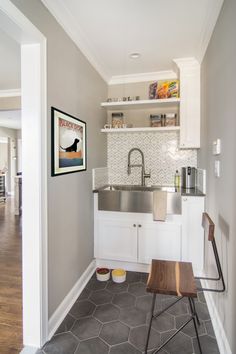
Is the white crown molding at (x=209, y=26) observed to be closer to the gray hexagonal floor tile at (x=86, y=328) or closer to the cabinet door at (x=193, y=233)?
the cabinet door at (x=193, y=233)

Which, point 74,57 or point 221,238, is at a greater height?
point 74,57

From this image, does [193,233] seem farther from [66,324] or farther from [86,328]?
[66,324]

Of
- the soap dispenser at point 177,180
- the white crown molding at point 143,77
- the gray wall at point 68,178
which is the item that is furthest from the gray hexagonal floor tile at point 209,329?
the white crown molding at point 143,77

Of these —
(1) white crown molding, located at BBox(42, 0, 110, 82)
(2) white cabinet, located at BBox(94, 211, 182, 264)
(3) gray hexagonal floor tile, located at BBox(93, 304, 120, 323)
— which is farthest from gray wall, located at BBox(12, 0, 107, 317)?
(3) gray hexagonal floor tile, located at BBox(93, 304, 120, 323)

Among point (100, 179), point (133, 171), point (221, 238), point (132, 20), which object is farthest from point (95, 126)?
point (221, 238)

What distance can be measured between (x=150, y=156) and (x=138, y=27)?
1562mm

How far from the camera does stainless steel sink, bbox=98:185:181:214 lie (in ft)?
8.11

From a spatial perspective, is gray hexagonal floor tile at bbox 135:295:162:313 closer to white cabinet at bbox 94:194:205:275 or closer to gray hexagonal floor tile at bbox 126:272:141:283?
gray hexagonal floor tile at bbox 126:272:141:283

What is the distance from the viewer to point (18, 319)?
1.89 meters

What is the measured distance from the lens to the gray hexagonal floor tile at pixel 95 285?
2.33 metres

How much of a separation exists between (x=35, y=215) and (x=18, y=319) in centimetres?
102

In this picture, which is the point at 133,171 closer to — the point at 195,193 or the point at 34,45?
the point at 195,193

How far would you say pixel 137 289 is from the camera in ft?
7.60

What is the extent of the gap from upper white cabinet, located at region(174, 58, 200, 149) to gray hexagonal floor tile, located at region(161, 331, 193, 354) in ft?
6.22
